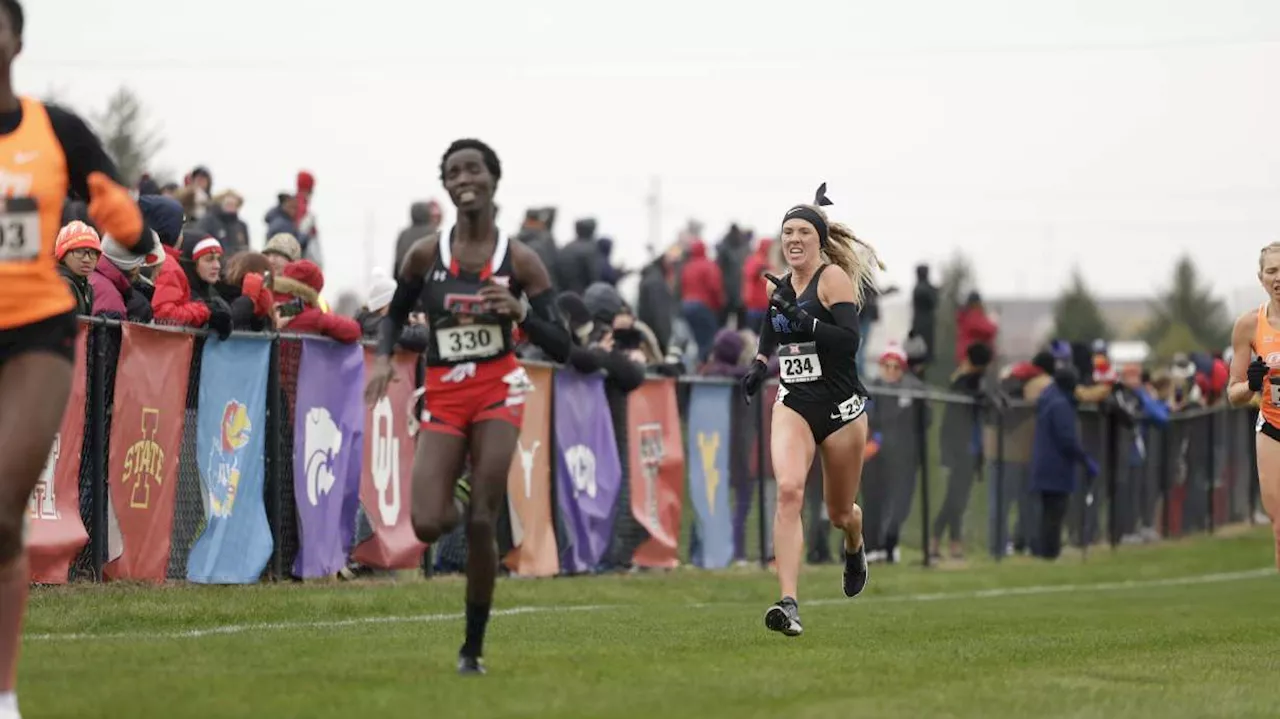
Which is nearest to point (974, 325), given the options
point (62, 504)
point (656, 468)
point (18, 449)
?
point (656, 468)

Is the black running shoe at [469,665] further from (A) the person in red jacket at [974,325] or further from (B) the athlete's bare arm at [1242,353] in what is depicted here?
(A) the person in red jacket at [974,325]

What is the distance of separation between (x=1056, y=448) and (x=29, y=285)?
20011 millimetres

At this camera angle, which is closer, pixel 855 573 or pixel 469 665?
pixel 469 665

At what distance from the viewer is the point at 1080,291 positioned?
132 metres

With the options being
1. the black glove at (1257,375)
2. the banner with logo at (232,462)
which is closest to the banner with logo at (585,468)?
the banner with logo at (232,462)

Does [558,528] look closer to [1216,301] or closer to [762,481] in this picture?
[762,481]

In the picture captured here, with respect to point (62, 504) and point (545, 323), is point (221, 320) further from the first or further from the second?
point (545, 323)

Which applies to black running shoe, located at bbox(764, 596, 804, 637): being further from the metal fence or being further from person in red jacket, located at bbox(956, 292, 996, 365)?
person in red jacket, located at bbox(956, 292, 996, 365)

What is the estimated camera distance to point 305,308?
16.5 m

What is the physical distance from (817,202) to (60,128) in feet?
21.0

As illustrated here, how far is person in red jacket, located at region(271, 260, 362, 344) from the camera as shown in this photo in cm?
1620

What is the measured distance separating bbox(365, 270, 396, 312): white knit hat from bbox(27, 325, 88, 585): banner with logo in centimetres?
222

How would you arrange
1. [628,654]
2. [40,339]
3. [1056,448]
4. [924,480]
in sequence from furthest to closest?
[1056,448]
[924,480]
[628,654]
[40,339]

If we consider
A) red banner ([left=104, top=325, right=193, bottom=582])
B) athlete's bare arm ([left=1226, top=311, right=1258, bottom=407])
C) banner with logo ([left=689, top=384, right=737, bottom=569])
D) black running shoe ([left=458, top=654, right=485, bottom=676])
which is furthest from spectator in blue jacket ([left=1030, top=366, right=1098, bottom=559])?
black running shoe ([left=458, top=654, right=485, bottom=676])
